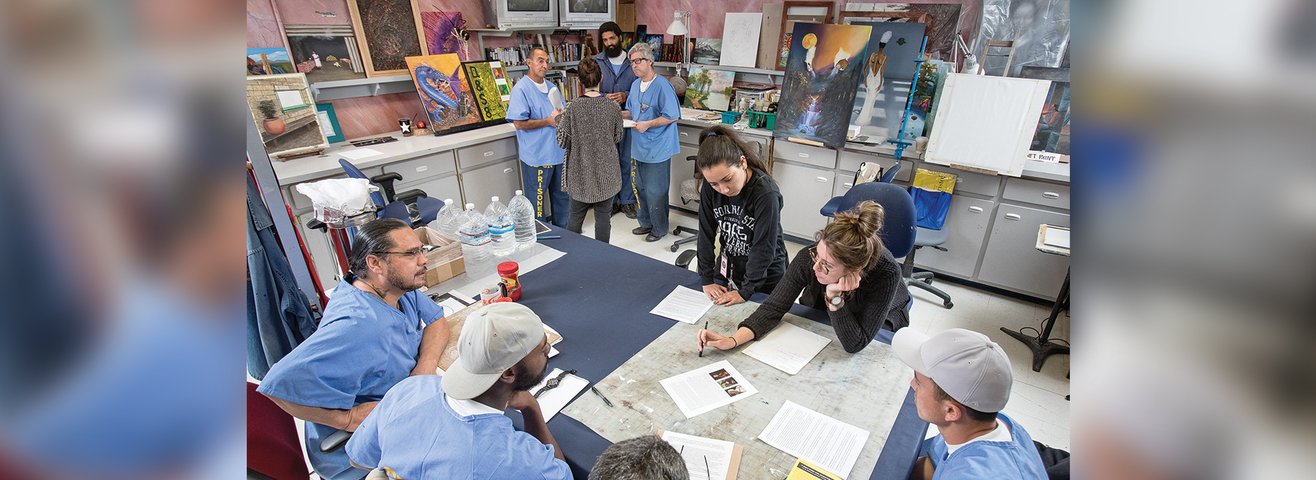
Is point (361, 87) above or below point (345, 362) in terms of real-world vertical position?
above

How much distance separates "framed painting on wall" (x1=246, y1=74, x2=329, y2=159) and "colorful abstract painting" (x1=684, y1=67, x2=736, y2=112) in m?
3.14

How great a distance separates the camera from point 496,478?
4.24 ft

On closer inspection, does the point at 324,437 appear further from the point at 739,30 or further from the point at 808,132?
the point at 739,30

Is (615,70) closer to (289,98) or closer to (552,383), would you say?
(289,98)

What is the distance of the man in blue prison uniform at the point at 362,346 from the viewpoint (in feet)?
5.14

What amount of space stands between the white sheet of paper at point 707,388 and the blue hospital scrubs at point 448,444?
42 centimetres

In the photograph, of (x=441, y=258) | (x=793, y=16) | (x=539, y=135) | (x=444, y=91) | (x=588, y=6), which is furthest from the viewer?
(x=588, y=6)

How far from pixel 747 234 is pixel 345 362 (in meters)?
1.56

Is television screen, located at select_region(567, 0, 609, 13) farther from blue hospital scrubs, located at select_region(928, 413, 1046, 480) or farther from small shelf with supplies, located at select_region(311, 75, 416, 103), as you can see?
blue hospital scrubs, located at select_region(928, 413, 1046, 480)

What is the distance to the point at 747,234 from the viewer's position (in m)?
2.41

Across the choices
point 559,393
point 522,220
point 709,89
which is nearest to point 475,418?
point 559,393

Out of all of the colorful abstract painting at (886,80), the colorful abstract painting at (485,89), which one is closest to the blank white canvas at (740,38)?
the colorful abstract painting at (886,80)
